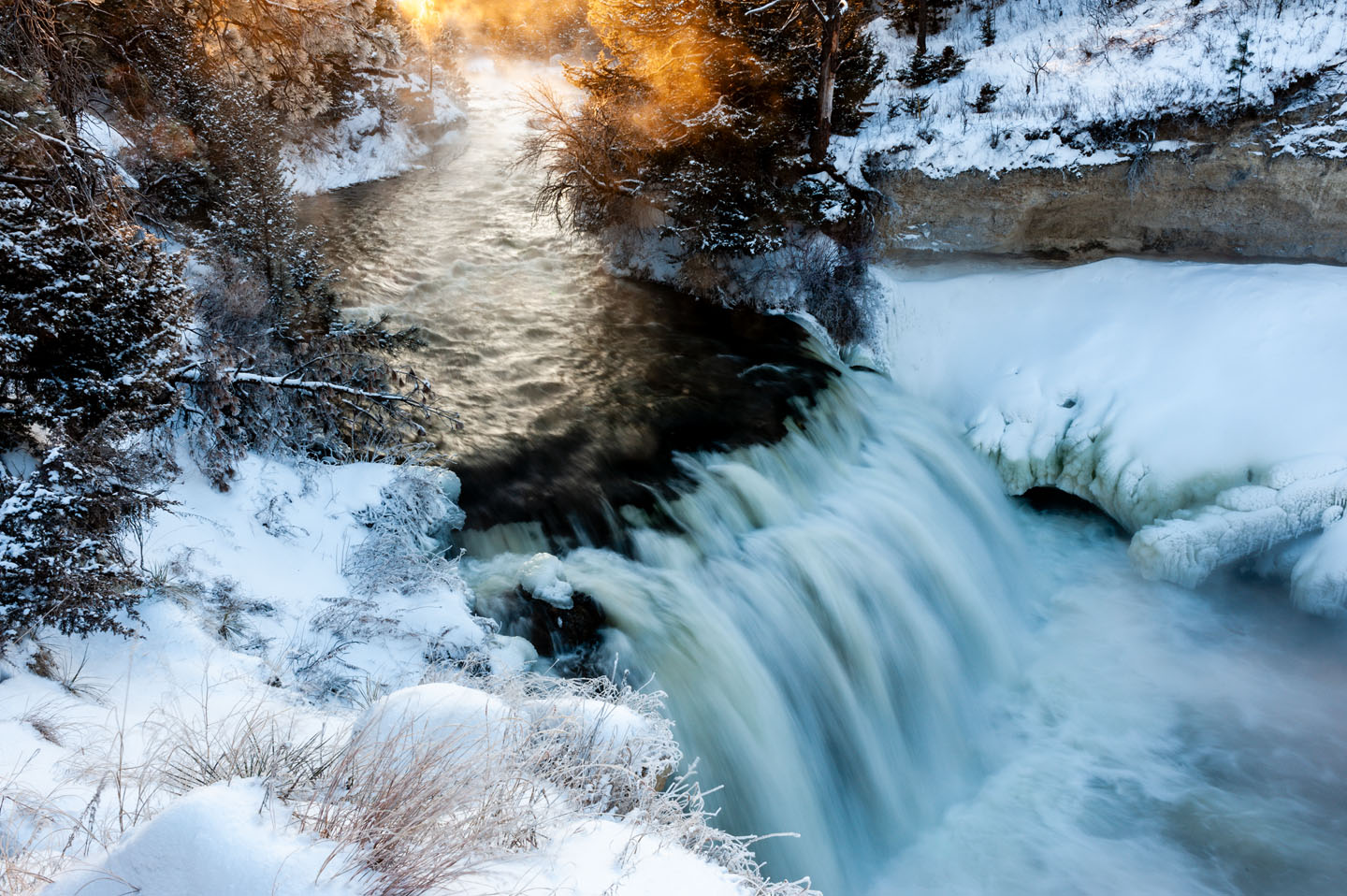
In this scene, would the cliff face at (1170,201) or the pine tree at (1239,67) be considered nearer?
the cliff face at (1170,201)

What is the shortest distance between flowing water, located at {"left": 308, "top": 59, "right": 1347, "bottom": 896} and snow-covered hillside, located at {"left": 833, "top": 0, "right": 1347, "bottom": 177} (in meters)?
4.03

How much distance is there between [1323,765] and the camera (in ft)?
23.9

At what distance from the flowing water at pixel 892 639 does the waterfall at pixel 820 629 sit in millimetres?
26

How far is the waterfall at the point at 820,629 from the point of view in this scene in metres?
6.61

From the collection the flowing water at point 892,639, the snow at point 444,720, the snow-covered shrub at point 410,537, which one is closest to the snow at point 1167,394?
the flowing water at point 892,639

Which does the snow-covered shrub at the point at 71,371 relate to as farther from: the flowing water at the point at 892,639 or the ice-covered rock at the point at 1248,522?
the ice-covered rock at the point at 1248,522

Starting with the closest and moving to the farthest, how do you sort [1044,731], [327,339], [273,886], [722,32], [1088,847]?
[273,886] → [1088,847] → [1044,731] → [327,339] → [722,32]

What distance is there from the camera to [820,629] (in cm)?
764

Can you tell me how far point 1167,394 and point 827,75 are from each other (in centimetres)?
701

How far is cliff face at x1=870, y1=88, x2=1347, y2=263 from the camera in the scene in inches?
397

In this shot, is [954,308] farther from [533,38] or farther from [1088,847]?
[533,38]

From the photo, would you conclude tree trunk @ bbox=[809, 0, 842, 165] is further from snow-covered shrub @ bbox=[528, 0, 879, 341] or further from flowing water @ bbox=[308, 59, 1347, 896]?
flowing water @ bbox=[308, 59, 1347, 896]

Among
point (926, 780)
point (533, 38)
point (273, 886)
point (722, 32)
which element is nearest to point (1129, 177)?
point (722, 32)

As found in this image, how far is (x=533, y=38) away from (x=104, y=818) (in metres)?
40.9
